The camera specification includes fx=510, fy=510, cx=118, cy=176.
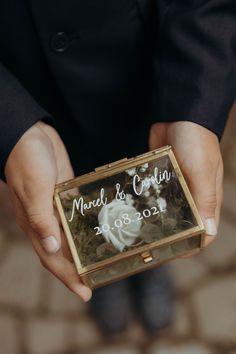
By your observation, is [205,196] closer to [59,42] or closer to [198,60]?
[198,60]

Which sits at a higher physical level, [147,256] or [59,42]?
[59,42]

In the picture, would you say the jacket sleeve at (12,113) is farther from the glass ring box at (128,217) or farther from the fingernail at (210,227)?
the fingernail at (210,227)

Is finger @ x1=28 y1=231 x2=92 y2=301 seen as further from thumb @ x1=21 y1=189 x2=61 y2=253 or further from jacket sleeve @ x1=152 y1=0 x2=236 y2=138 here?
jacket sleeve @ x1=152 y1=0 x2=236 y2=138

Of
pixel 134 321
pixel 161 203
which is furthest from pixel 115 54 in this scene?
pixel 134 321

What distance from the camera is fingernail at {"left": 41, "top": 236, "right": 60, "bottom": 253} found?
2.59ft

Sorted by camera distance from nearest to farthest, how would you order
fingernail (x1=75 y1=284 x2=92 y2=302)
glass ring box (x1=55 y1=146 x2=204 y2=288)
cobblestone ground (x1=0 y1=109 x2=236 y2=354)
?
glass ring box (x1=55 y1=146 x2=204 y2=288) < fingernail (x1=75 y1=284 x2=92 y2=302) < cobblestone ground (x1=0 y1=109 x2=236 y2=354)

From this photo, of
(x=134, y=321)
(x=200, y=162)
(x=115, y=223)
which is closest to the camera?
(x=115, y=223)

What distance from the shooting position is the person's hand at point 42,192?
793mm

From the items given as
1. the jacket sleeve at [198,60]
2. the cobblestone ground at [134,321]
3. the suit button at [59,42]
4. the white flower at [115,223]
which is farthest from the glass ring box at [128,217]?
the cobblestone ground at [134,321]

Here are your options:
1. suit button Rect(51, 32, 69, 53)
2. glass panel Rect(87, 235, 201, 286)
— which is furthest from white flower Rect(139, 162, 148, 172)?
suit button Rect(51, 32, 69, 53)

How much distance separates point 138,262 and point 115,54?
1.23 ft

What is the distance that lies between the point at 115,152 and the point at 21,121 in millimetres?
289

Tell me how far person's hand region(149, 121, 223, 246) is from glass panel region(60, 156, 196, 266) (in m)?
0.06

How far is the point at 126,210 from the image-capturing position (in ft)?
2.37
